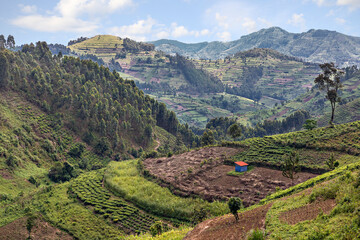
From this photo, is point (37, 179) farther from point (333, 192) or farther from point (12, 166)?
point (333, 192)

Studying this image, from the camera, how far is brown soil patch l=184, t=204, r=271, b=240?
28984 mm

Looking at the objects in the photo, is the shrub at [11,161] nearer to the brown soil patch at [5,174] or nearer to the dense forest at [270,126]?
the brown soil patch at [5,174]

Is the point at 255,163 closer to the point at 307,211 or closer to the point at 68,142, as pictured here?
the point at 307,211

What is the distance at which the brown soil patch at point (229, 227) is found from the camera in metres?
29.0

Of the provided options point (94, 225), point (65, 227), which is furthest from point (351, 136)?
point (65, 227)

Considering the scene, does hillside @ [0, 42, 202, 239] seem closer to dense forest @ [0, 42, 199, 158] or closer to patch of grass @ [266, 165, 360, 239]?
dense forest @ [0, 42, 199, 158]

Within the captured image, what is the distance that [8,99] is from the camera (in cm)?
10731

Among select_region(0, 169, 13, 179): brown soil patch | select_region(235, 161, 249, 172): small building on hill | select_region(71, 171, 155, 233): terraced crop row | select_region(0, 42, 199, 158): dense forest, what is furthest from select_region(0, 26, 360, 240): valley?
select_region(235, 161, 249, 172): small building on hill

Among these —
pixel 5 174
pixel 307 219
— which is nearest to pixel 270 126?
pixel 5 174

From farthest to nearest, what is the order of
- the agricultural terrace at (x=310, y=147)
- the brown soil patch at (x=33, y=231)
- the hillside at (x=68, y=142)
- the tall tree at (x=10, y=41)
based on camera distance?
the tall tree at (x=10, y=41), the agricultural terrace at (x=310, y=147), the hillside at (x=68, y=142), the brown soil patch at (x=33, y=231)

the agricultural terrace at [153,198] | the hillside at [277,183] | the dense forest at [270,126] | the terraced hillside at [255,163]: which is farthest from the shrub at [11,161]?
the dense forest at [270,126]

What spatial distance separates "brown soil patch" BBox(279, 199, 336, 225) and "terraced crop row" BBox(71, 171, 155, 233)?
36.0 meters

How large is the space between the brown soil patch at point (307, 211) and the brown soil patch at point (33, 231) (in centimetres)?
4593

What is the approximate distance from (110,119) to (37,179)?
1974 inches
